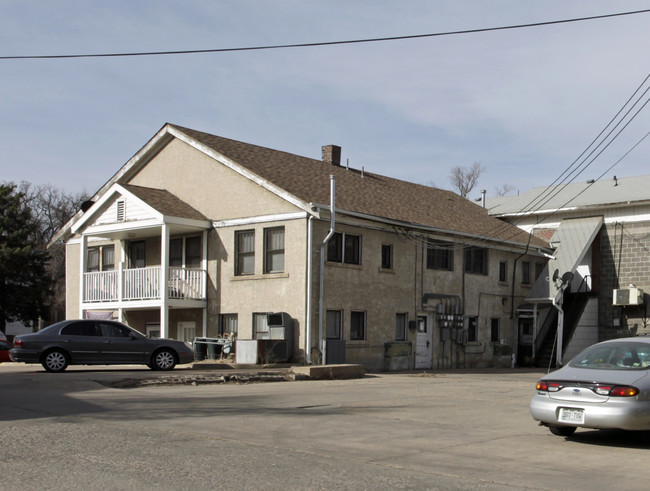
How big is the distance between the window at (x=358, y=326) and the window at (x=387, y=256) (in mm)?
2075

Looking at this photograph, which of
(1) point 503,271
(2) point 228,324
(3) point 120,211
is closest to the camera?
(2) point 228,324

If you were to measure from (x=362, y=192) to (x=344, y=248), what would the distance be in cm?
402

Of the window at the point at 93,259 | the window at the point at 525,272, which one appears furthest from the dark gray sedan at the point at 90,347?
the window at the point at 525,272

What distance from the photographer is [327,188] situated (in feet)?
91.0

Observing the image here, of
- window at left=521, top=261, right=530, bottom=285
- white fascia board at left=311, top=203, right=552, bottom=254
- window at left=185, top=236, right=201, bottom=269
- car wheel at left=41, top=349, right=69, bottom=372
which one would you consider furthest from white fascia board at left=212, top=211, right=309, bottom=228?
window at left=521, top=261, right=530, bottom=285

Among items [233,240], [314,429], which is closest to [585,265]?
[233,240]

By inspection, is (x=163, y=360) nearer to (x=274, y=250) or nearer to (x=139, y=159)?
(x=274, y=250)

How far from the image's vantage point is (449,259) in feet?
100.0

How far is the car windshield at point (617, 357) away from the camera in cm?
1085

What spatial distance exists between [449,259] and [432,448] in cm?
2084

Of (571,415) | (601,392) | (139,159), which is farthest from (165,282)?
(601,392)

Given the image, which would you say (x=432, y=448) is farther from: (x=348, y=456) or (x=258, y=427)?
(x=258, y=427)

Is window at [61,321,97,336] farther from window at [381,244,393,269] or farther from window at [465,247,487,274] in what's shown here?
window at [465,247,487,274]

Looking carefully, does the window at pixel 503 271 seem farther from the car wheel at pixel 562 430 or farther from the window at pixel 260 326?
the car wheel at pixel 562 430
